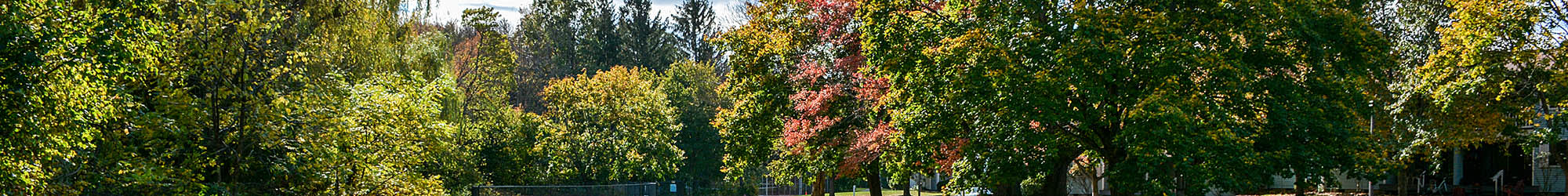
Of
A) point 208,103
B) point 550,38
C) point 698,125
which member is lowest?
point 208,103

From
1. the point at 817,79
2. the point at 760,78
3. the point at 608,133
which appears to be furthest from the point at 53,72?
the point at 608,133

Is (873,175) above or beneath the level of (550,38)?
beneath

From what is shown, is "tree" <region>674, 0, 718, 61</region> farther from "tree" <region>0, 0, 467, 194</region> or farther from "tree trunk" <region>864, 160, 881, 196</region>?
"tree" <region>0, 0, 467, 194</region>

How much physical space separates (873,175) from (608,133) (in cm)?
919

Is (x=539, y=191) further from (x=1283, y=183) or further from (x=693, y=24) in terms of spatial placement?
(x=693, y=24)

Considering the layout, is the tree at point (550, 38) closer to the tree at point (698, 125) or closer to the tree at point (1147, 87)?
the tree at point (698, 125)

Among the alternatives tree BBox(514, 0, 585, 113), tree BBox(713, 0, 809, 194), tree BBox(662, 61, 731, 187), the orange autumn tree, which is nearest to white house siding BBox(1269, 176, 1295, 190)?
the orange autumn tree

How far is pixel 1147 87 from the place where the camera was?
15.8 meters

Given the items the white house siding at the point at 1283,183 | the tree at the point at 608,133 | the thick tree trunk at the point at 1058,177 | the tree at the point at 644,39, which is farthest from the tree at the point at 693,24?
the thick tree trunk at the point at 1058,177

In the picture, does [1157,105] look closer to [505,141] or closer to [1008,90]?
[1008,90]

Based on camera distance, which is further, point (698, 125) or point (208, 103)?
point (698, 125)

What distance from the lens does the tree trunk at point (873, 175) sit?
23.1 m

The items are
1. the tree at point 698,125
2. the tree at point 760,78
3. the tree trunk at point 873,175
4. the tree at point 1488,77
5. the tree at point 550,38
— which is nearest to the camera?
the tree at point 1488,77

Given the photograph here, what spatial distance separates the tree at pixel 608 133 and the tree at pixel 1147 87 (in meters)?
16.3
